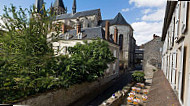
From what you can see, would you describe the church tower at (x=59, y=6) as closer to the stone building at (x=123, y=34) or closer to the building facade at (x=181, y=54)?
the stone building at (x=123, y=34)

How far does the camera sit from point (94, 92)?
12266 mm

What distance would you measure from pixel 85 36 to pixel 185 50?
569 inches

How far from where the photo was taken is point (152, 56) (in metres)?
19.7

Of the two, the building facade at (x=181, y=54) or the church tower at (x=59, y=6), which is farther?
the church tower at (x=59, y=6)

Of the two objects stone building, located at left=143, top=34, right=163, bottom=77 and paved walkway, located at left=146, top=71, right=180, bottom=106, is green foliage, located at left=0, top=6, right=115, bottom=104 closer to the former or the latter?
paved walkway, located at left=146, top=71, right=180, bottom=106

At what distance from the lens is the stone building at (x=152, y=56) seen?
19.0 meters

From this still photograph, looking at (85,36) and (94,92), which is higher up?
(85,36)

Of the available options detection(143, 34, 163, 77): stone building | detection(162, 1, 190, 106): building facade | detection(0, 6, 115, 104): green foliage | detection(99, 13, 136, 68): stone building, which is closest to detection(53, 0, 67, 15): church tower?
detection(99, 13, 136, 68): stone building

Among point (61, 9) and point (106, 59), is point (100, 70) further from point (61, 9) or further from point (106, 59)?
point (61, 9)

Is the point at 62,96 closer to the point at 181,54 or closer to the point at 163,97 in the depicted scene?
the point at 163,97

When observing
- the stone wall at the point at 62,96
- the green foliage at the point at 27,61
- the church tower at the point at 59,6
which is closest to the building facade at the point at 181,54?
the green foliage at the point at 27,61

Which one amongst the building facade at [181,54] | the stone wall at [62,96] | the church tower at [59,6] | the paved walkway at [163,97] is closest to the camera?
the building facade at [181,54]

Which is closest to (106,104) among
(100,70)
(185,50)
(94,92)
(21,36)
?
(100,70)

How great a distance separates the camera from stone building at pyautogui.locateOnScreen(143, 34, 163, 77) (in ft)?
62.3
